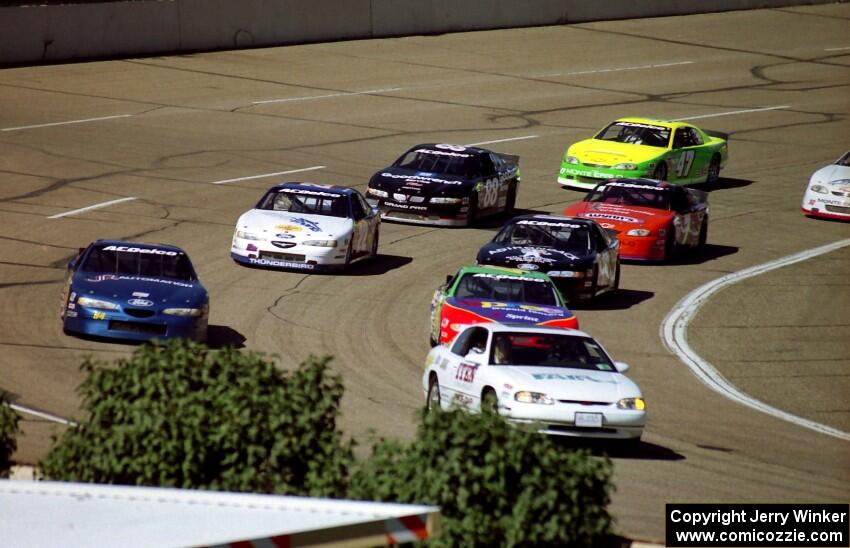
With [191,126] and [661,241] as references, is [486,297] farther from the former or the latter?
[191,126]

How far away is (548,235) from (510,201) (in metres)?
6.29

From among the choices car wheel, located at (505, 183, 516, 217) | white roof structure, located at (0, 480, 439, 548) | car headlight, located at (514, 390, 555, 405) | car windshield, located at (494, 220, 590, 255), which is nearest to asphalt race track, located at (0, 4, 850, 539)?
car wheel, located at (505, 183, 516, 217)

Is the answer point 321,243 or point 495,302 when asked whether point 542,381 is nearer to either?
point 495,302

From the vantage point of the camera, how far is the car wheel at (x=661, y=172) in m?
30.7

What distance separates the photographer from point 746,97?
43.2 meters

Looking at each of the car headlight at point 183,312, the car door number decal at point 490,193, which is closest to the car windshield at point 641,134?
the car door number decal at point 490,193

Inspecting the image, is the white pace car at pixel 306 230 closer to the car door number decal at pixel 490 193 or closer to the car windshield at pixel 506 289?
the car door number decal at pixel 490 193

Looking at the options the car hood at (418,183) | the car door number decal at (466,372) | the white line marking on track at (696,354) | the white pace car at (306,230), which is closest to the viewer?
the car door number decal at (466,372)

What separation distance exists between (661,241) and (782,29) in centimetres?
3045

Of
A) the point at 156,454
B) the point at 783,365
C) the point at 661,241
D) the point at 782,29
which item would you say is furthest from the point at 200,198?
the point at 782,29

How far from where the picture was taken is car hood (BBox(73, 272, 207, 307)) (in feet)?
58.1

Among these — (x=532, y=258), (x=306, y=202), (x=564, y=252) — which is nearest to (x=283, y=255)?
(x=306, y=202)

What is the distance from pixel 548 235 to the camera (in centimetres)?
2280

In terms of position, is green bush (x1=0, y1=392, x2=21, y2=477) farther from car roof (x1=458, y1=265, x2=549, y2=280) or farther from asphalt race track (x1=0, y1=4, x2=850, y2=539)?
car roof (x1=458, y1=265, x2=549, y2=280)
